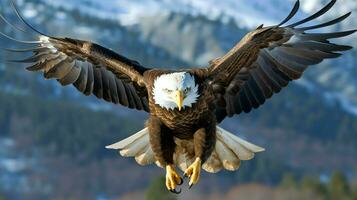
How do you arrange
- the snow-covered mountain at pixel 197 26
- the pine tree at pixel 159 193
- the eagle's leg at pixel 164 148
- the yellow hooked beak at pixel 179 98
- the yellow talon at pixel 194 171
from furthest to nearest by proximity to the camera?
1. the snow-covered mountain at pixel 197 26
2. the pine tree at pixel 159 193
3. the eagle's leg at pixel 164 148
4. the yellow talon at pixel 194 171
5. the yellow hooked beak at pixel 179 98

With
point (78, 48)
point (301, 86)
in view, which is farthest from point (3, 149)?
point (78, 48)

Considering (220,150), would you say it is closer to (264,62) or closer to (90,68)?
(264,62)

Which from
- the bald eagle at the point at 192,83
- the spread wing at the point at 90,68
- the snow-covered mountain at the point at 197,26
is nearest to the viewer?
the bald eagle at the point at 192,83

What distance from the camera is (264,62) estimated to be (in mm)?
9062

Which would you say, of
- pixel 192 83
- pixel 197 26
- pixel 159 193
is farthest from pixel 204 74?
pixel 197 26

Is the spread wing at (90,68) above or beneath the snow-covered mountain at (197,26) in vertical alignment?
beneath

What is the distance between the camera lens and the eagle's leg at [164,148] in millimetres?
8680

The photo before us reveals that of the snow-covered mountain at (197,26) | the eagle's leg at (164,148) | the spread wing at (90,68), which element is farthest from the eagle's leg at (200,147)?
the snow-covered mountain at (197,26)

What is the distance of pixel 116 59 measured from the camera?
8938mm

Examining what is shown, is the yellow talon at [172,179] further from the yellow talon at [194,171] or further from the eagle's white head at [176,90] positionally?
the eagle's white head at [176,90]

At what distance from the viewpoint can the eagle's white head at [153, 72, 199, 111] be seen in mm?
8227

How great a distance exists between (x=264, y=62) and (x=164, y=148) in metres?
0.92

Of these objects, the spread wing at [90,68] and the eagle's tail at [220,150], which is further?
the eagle's tail at [220,150]

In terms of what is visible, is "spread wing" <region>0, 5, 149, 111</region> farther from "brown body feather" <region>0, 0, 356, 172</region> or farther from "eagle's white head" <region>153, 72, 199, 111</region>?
"eagle's white head" <region>153, 72, 199, 111</region>
